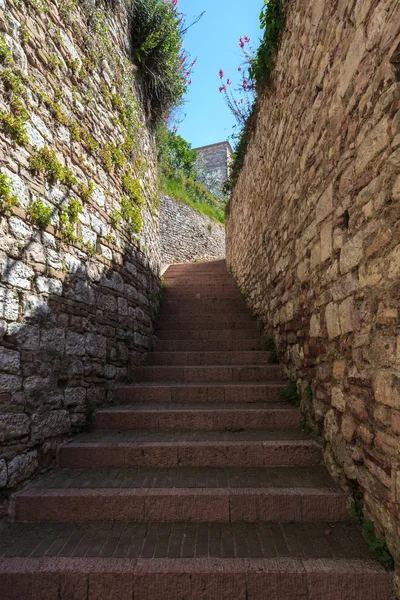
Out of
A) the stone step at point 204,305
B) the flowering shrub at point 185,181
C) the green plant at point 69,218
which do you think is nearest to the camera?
the green plant at point 69,218

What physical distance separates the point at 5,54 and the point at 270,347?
150 inches

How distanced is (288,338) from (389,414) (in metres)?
1.91

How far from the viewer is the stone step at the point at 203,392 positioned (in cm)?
360

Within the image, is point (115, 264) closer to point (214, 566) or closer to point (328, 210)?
point (328, 210)

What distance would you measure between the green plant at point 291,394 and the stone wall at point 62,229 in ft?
6.00

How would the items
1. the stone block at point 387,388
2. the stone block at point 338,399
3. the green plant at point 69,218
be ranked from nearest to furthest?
the stone block at point 387,388
the stone block at point 338,399
the green plant at point 69,218

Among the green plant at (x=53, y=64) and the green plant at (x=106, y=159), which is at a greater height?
the green plant at (x=53, y=64)

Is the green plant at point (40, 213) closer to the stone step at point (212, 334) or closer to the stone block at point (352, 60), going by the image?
the stone block at point (352, 60)

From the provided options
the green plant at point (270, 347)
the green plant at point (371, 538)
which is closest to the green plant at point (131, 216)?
the green plant at point (270, 347)

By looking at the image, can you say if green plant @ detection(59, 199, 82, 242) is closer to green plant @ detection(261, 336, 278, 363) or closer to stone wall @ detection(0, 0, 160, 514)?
stone wall @ detection(0, 0, 160, 514)

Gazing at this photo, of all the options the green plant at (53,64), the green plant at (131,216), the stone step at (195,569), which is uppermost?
the green plant at (53,64)

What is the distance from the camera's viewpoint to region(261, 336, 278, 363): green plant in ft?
13.9

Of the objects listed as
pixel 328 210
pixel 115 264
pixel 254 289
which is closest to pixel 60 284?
pixel 115 264

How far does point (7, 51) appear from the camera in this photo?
2301 mm
